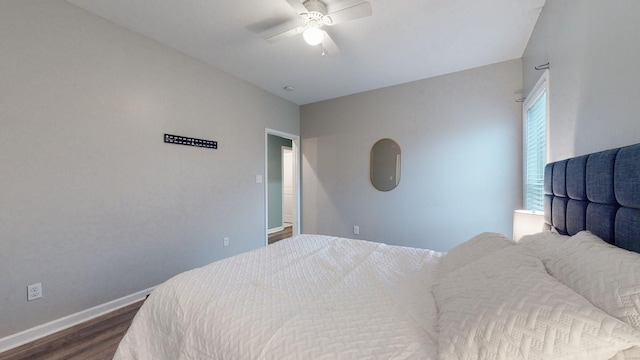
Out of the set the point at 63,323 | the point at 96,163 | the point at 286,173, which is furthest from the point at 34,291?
the point at 286,173

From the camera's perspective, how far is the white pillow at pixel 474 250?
1.27m

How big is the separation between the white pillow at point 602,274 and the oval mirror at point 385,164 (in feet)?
8.70

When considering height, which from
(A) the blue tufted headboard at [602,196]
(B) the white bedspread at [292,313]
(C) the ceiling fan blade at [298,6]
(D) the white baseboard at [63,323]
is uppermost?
(C) the ceiling fan blade at [298,6]

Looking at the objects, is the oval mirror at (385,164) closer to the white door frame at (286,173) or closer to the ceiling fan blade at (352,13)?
the ceiling fan blade at (352,13)

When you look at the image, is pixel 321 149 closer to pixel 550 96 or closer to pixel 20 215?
pixel 550 96

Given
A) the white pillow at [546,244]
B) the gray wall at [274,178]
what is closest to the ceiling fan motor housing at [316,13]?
the white pillow at [546,244]

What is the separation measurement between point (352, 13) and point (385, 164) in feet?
7.43

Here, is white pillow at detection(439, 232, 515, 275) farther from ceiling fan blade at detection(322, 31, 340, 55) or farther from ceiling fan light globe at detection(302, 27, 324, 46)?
ceiling fan blade at detection(322, 31, 340, 55)

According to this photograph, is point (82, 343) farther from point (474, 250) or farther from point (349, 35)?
point (349, 35)

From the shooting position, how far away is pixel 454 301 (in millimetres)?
898

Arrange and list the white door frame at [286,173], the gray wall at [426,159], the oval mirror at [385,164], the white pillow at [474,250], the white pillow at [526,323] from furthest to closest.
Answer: the white door frame at [286,173], the oval mirror at [385,164], the gray wall at [426,159], the white pillow at [474,250], the white pillow at [526,323]

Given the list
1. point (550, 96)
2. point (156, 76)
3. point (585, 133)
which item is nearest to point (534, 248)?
point (585, 133)

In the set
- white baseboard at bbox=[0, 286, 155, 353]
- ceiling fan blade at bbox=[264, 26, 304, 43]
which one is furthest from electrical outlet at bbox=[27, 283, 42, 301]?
ceiling fan blade at bbox=[264, 26, 304, 43]

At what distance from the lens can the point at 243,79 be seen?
11.4ft
